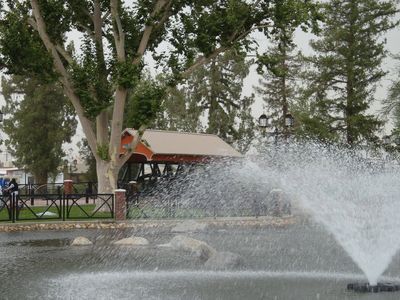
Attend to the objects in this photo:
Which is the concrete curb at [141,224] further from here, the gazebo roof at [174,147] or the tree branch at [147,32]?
the gazebo roof at [174,147]

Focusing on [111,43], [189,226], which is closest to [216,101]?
[111,43]

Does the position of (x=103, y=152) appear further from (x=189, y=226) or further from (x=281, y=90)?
(x=281, y=90)

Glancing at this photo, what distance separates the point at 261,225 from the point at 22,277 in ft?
43.5

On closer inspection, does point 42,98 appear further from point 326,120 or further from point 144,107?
point 144,107

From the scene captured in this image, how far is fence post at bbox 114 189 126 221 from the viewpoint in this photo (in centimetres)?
2400

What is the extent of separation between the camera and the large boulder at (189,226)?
21.5 metres

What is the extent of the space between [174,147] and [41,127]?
64.7 feet

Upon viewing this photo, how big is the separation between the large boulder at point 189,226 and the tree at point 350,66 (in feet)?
75.6

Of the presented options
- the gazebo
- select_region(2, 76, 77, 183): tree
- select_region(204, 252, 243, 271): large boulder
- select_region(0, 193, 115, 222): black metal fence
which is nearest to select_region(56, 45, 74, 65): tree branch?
→ select_region(0, 193, 115, 222): black metal fence

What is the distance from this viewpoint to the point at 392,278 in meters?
11.3

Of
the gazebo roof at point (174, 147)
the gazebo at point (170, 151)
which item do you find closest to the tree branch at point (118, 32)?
the gazebo roof at point (174, 147)

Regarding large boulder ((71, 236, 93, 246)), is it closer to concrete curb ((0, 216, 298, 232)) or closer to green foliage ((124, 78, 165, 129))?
Answer: concrete curb ((0, 216, 298, 232))

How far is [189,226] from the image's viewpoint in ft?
71.9

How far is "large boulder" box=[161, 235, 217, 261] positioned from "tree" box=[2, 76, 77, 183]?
1504 inches
